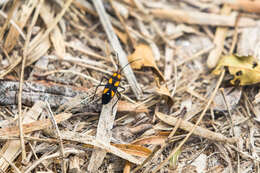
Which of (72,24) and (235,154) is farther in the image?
(72,24)

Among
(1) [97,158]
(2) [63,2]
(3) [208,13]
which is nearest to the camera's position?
(1) [97,158]

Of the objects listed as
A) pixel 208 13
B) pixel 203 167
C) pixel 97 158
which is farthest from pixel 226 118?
pixel 208 13

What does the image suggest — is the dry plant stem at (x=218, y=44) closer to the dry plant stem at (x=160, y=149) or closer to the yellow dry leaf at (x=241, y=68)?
the yellow dry leaf at (x=241, y=68)

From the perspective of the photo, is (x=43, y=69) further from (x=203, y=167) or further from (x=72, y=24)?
(x=203, y=167)

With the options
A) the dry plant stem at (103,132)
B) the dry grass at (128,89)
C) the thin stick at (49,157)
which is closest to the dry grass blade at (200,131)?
the dry grass at (128,89)

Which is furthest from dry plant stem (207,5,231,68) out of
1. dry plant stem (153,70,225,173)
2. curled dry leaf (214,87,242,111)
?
curled dry leaf (214,87,242,111)

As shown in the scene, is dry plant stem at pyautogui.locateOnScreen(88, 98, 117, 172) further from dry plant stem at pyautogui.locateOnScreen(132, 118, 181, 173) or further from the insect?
dry plant stem at pyautogui.locateOnScreen(132, 118, 181, 173)

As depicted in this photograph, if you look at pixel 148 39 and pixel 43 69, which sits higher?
pixel 148 39

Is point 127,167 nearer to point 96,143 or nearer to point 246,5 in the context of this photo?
point 96,143
